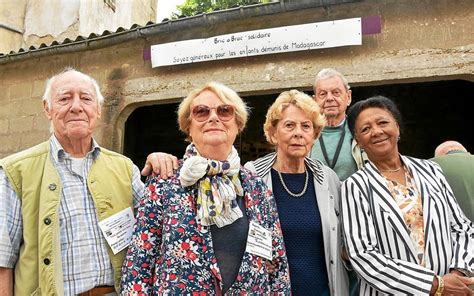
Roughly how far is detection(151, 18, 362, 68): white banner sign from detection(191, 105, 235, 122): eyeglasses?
300 centimetres

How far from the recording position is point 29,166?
1.91m

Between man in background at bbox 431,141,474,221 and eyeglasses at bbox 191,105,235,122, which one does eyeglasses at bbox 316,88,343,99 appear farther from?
eyeglasses at bbox 191,105,235,122

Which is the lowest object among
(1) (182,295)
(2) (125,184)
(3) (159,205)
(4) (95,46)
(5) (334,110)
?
(1) (182,295)

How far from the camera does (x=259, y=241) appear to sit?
1810mm

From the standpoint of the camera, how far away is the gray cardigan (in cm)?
211

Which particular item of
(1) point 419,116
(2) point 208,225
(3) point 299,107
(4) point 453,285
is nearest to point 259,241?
(2) point 208,225

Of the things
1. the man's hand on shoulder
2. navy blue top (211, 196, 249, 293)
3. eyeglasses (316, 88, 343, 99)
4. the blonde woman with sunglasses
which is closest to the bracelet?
the blonde woman with sunglasses

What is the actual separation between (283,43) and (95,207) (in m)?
3.43

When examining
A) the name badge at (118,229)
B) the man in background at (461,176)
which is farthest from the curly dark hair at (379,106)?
the name badge at (118,229)

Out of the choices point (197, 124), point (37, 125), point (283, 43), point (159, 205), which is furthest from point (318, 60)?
point (37, 125)

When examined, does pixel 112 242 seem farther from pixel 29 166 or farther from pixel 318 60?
pixel 318 60

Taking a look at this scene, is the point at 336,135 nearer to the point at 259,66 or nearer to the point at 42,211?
the point at 42,211

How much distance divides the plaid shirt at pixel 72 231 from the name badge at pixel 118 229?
0.04 m

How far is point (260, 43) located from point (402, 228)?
3.35 meters
